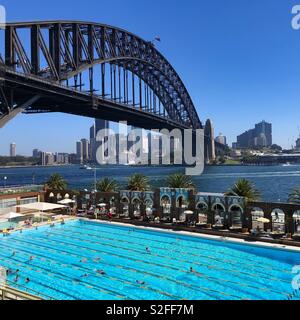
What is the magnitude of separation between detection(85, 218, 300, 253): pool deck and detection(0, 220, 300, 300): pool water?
301 mm

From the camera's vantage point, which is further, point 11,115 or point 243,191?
point 11,115

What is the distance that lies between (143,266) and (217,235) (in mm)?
6805

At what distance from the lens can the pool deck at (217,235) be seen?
68.5 feet

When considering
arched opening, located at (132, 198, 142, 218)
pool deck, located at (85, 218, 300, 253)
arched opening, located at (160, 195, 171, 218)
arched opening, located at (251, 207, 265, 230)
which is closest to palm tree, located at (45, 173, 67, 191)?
pool deck, located at (85, 218, 300, 253)

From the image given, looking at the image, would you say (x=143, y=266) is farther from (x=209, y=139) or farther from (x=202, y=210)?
(x=209, y=139)

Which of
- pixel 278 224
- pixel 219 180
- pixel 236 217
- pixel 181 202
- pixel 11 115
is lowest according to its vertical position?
pixel 219 180

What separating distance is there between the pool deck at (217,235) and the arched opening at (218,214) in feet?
4.48

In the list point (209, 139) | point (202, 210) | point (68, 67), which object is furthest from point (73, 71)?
point (209, 139)

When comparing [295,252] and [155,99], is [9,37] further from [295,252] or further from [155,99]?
[155,99]

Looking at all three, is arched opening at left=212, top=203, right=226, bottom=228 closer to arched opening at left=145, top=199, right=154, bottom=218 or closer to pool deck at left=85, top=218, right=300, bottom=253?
pool deck at left=85, top=218, right=300, bottom=253

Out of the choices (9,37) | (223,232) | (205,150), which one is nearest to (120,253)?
(223,232)

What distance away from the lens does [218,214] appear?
25922 millimetres

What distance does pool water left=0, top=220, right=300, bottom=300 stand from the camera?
50.8 ft

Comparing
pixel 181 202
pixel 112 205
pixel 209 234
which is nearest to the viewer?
pixel 209 234
